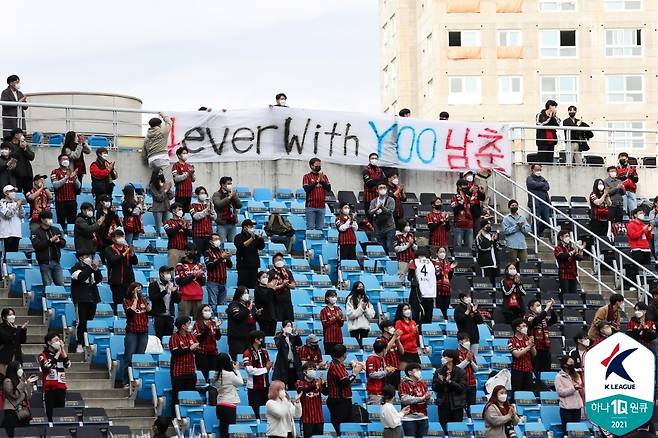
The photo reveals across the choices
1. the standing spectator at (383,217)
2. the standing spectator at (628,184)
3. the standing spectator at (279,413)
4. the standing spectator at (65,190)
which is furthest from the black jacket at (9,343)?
the standing spectator at (628,184)

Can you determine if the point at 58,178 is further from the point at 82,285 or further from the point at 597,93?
the point at 597,93

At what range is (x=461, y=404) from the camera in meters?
29.7

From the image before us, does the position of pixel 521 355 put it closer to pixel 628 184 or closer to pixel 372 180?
pixel 372 180

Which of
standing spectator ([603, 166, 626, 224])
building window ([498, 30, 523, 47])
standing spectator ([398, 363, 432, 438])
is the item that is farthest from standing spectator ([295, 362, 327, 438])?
building window ([498, 30, 523, 47])

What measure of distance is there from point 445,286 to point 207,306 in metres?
5.45

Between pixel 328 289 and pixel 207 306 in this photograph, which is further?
pixel 328 289

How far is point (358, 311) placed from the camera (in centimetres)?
3122

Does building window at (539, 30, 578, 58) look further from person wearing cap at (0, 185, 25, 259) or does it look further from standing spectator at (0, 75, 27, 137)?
person wearing cap at (0, 185, 25, 259)

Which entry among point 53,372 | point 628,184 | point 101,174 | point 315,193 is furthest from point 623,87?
point 53,372

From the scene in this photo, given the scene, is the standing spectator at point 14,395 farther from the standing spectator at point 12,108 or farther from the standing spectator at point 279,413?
the standing spectator at point 12,108

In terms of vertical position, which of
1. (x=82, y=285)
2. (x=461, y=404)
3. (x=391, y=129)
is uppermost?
(x=391, y=129)

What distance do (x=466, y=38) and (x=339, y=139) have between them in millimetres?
51513

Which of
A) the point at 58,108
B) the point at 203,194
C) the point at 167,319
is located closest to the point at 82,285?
the point at 167,319

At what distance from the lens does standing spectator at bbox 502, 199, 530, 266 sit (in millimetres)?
35375
